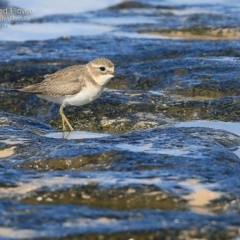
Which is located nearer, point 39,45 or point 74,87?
point 74,87

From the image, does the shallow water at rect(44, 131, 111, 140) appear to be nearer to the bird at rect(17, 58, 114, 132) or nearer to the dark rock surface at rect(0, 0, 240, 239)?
the dark rock surface at rect(0, 0, 240, 239)

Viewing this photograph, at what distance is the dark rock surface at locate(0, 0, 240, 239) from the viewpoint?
5.86m

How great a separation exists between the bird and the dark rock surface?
0.37 m

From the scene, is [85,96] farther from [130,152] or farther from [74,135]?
[130,152]

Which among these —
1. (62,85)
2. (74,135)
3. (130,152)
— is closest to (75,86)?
(62,85)

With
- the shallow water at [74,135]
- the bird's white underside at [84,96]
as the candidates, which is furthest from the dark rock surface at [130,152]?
the bird's white underside at [84,96]

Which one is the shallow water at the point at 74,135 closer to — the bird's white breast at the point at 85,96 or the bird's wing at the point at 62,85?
the bird's white breast at the point at 85,96

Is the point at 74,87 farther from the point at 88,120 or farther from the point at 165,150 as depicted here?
the point at 165,150

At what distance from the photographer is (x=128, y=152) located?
7410 mm

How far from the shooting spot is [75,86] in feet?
34.0

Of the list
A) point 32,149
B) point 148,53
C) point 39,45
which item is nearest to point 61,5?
point 39,45

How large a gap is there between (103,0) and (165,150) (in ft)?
50.1

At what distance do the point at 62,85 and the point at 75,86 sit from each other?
0.17 metres

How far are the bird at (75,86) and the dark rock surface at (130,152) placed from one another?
1.20 feet
